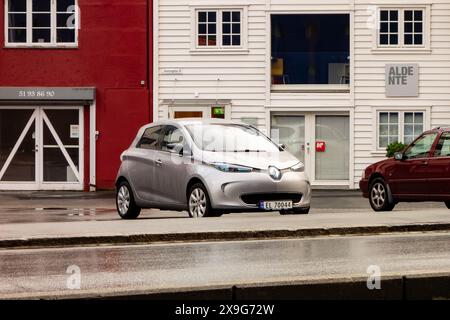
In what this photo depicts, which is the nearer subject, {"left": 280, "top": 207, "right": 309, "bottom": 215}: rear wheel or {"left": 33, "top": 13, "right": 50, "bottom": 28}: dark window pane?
{"left": 280, "top": 207, "right": 309, "bottom": 215}: rear wheel

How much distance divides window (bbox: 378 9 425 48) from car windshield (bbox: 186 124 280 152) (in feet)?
47.3

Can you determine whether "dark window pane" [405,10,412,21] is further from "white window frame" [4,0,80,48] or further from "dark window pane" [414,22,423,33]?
"white window frame" [4,0,80,48]

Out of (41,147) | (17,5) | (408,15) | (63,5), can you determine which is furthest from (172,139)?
(408,15)

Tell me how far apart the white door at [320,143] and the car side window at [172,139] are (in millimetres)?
13706

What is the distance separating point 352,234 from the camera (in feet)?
47.2

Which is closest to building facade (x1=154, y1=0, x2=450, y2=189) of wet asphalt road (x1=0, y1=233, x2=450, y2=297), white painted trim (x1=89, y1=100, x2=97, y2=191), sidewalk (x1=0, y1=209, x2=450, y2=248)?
white painted trim (x1=89, y1=100, x2=97, y2=191)

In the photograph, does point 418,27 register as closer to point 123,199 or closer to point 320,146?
point 320,146

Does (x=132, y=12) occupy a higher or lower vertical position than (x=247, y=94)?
higher

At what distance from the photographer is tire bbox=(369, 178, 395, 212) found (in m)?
20.7

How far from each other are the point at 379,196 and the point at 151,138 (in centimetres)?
495

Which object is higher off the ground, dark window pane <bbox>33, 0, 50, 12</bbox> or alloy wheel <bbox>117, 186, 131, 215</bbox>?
dark window pane <bbox>33, 0, 50, 12</bbox>
